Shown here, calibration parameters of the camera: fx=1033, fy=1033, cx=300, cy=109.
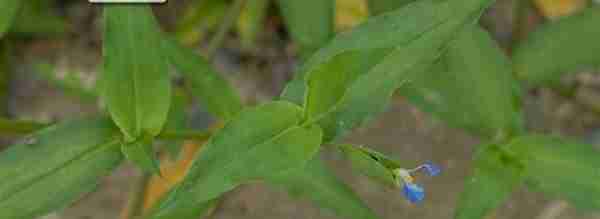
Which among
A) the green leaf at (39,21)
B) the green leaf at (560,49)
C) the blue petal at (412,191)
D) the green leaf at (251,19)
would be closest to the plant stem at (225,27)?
the green leaf at (251,19)

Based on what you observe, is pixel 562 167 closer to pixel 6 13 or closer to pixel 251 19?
pixel 6 13

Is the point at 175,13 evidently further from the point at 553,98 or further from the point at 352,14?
the point at 553,98

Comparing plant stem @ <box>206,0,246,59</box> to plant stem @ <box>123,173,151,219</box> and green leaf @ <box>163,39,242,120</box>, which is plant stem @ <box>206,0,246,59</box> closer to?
plant stem @ <box>123,173,151,219</box>

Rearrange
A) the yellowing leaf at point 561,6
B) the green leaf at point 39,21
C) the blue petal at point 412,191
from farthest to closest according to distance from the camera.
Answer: the green leaf at point 39,21, the yellowing leaf at point 561,6, the blue petal at point 412,191

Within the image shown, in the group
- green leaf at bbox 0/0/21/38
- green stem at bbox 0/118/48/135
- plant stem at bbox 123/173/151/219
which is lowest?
plant stem at bbox 123/173/151/219

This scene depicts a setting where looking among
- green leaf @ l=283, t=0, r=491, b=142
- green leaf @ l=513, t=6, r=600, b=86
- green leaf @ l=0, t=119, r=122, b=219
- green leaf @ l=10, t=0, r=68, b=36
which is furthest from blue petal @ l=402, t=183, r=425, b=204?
green leaf @ l=10, t=0, r=68, b=36

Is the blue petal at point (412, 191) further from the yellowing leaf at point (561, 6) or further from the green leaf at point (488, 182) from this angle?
the yellowing leaf at point (561, 6)

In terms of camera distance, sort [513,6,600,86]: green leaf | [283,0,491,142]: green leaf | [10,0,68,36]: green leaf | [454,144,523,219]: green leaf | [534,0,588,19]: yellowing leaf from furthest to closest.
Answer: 1. [10,0,68,36]: green leaf
2. [534,0,588,19]: yellowing leaf
3. [513,6,600,86]: green leaf
4. [454,144,523,219]: green leaf
5. [283,0,491,142]: green leaf
